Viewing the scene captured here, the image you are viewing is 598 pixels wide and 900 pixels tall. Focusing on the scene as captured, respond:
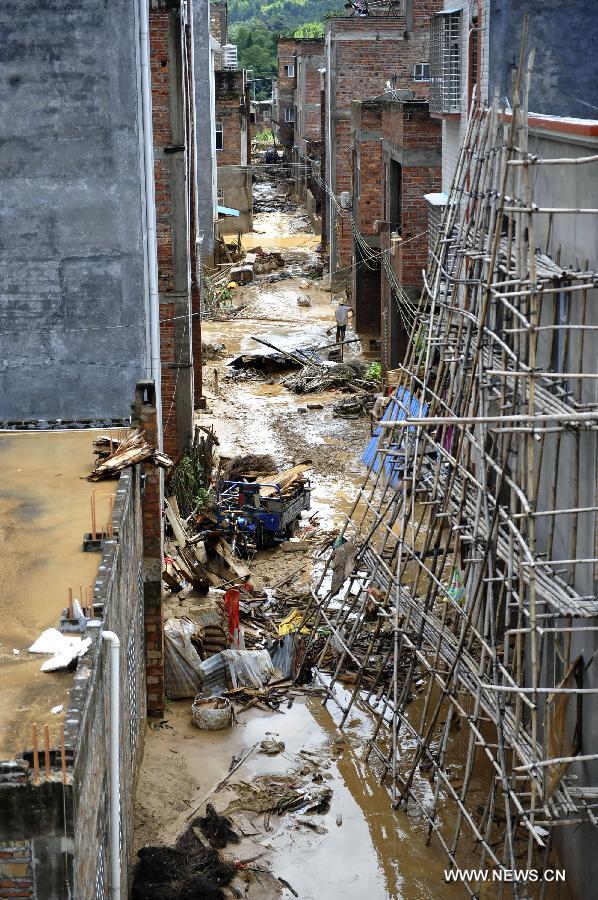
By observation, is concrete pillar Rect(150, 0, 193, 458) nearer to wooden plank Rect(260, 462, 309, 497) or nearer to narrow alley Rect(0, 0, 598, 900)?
narrow alley Rect(0, 0, 598, 900)

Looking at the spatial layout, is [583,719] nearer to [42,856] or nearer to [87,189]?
[42,856]

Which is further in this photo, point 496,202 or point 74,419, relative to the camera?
point 74,419

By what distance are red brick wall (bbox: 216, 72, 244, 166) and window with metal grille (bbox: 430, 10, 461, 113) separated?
32028 mm

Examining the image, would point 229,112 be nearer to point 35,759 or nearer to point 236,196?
point 236,196

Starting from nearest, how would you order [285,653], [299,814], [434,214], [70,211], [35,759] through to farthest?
1. [35,759]
2. [299,814]
3. [70,211]
4. [285,653]
5. [434,214]

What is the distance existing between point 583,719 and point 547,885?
1.80 metres

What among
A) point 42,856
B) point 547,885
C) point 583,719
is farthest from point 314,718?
point 42,856

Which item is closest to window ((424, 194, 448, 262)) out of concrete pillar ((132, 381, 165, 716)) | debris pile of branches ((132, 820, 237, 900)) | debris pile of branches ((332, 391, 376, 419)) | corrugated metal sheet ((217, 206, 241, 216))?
debris pile of branches ((332, 391, 376, 419))

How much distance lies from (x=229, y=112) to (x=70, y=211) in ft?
129

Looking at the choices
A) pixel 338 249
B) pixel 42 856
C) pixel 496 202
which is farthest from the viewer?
pixel 338 249

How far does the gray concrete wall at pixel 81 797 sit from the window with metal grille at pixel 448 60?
1192cm

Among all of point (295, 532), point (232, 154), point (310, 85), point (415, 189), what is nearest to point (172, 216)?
point (295, 532)

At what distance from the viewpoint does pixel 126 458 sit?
11484 mm

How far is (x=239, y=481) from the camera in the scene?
19266 mm
